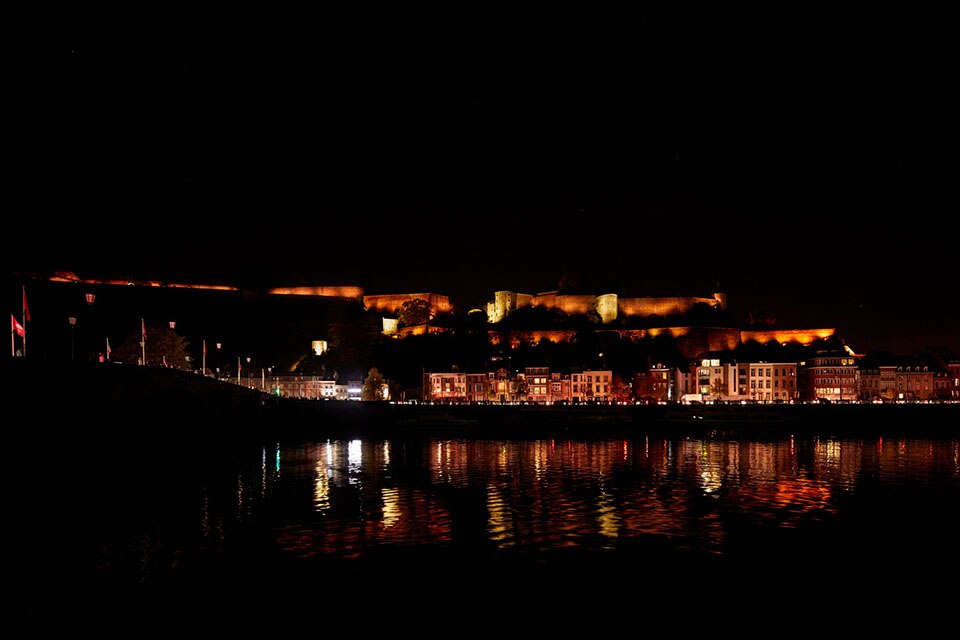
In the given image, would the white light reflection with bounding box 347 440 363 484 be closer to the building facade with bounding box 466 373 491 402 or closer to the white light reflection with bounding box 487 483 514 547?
the white light reflection with bounding box 487 483 514 547

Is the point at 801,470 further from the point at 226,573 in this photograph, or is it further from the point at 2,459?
the point at 2,459

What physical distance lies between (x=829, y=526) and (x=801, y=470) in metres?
13.9

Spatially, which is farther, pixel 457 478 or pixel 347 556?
pixel 457 478

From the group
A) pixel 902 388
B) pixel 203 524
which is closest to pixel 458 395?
pixel 902 388

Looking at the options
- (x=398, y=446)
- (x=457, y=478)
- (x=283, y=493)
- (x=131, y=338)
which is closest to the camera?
(x=283, y=493)

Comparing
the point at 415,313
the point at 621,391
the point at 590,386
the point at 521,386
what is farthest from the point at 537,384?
the point at 415,313

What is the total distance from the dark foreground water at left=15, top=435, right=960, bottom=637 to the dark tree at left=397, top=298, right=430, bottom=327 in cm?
8694

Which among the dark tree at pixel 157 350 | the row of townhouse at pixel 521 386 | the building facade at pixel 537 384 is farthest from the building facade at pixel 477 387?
the dark tree at pixel 157 350

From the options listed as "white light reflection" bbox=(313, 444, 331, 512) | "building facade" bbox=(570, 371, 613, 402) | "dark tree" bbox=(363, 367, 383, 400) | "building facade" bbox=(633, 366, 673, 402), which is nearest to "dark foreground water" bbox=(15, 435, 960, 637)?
"white light reflection" bbox=(313, 444, 331, 512)

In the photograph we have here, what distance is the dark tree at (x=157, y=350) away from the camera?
6375 cm

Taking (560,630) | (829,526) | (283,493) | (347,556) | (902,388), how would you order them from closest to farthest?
(560,630)
(347,556)
(829,526)
(283,493)
(902,388)

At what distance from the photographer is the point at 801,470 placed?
34531mm

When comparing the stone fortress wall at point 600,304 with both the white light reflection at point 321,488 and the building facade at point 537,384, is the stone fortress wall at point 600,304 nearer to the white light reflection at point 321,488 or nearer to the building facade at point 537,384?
the building facade at point 537,384

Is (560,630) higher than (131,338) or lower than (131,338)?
lower
